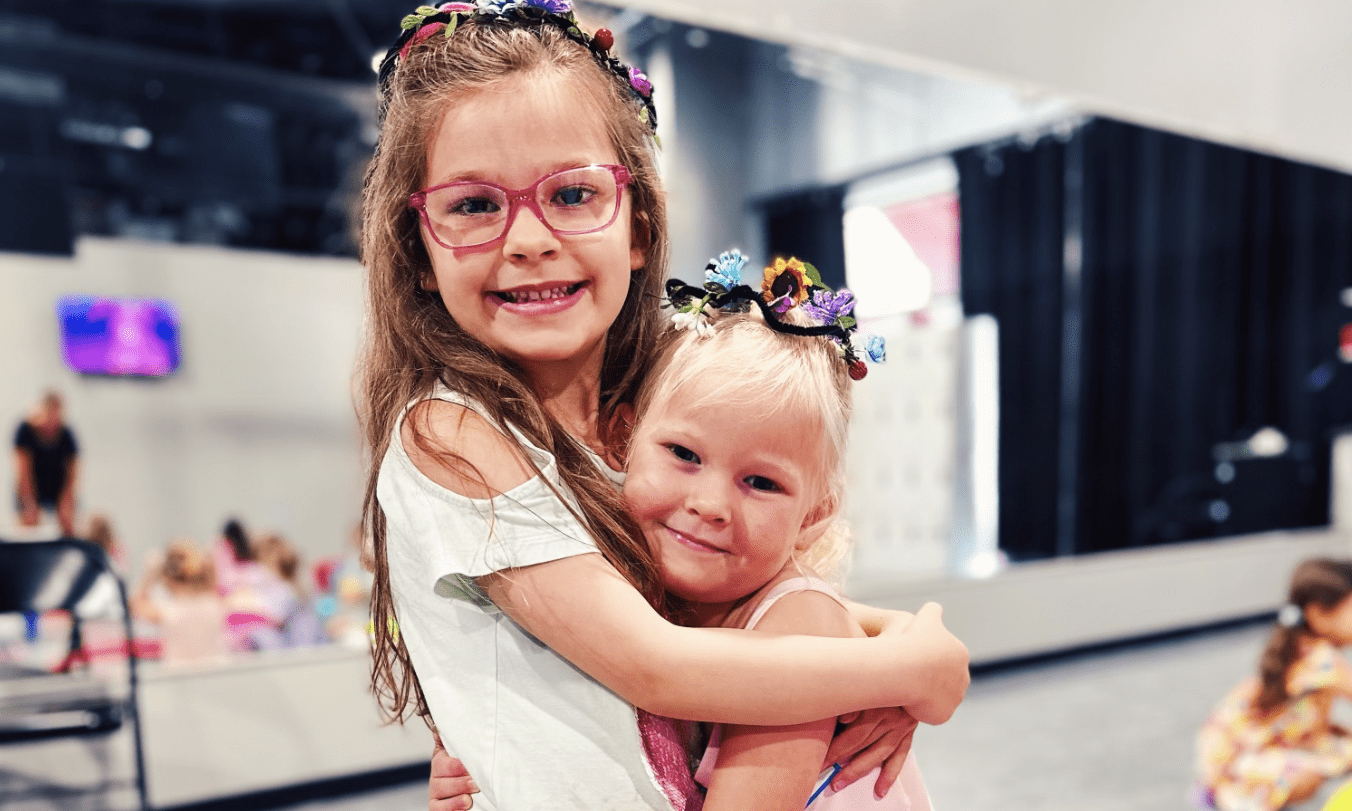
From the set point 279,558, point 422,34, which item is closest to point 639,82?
point 422,34

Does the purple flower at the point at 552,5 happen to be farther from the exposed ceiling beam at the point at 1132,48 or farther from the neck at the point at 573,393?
the exposed ceiling beam at the point at 1132,48

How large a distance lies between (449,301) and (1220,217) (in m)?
6.96

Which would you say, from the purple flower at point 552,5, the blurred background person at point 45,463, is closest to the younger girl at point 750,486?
the purple flower at point 552,5

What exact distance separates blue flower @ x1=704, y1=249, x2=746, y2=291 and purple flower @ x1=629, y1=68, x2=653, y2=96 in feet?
0.65

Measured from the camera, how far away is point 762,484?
2.83 feet

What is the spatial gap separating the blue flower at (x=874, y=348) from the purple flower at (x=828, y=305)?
0.05 meters

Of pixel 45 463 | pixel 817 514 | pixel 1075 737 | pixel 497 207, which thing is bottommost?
pixel 1075 737

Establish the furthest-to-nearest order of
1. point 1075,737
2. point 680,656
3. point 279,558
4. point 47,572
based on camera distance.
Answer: point 279,558 < point 1075,737 < point 47,572 < point 680,656

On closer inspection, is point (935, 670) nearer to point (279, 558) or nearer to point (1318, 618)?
point (1318, 618)

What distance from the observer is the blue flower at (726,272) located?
37.0 inches

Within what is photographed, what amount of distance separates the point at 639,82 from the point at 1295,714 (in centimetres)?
287

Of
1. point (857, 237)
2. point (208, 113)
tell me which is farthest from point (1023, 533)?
point (208, 113)

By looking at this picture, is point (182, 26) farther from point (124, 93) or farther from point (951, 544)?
point (951, 544)

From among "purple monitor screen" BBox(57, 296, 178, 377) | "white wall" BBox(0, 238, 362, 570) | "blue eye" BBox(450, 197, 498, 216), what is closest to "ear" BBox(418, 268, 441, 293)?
"blue eye" BBox(450, 197, 498, 216)
